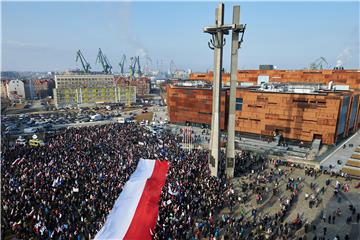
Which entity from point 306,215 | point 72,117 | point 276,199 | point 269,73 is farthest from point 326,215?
point 72,117

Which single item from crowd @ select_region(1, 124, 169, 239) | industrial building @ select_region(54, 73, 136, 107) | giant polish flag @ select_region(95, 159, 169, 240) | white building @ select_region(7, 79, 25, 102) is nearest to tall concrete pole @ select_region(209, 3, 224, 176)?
crowd @ select_region(1, 124, 169, 239)

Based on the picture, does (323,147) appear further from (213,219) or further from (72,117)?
(72,117)

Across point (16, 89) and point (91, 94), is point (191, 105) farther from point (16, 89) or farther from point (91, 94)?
point (16, 89)

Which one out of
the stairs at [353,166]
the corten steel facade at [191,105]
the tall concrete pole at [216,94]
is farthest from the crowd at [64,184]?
the stairs at [353,166]

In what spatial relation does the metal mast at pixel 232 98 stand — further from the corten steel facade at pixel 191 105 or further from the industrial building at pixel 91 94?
the industrial building at pixel 91 94

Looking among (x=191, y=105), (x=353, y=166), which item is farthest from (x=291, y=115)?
(x=191, y=105)

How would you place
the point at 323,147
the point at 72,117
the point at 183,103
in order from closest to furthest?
the point at 323,147, the point at 183,103, the point at 72,117
